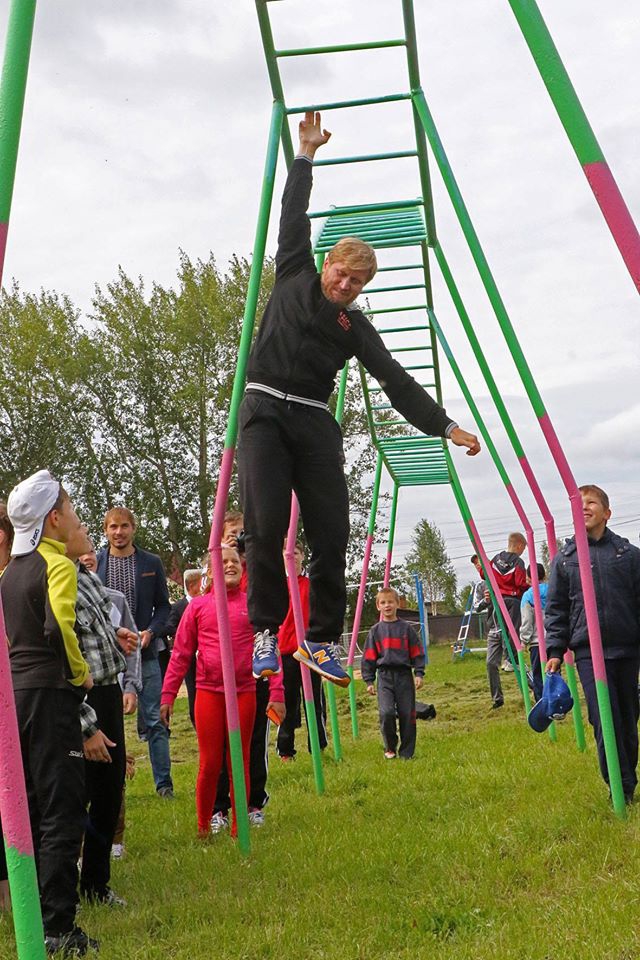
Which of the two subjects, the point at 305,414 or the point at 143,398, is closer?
the point at 305,414

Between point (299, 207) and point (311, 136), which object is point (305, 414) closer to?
point (299, 207)

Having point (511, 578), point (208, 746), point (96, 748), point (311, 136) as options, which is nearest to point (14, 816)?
point (96, 748)

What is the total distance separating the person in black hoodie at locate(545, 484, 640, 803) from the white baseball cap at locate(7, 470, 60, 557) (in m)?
2.70

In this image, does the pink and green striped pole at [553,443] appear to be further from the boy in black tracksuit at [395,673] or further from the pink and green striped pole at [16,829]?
the boy in black tracksuit at [395,673]

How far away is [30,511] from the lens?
385 centimetres

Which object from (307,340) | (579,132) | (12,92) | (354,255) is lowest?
(579,132)

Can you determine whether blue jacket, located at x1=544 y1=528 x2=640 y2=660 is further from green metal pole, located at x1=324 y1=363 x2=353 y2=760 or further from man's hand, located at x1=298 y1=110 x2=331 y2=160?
green metal pole, located at x1=324 y1=363 x2=353 y2=760

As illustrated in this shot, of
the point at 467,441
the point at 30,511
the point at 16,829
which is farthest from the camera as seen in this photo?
the point at 467,441

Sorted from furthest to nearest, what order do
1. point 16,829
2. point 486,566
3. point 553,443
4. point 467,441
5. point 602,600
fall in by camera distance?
1. point 486,566
2. point 602,600
3. point 553,443
4. point 467,441
5. point 16,829

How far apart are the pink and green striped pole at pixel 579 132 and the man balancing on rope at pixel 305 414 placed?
171 centimetres

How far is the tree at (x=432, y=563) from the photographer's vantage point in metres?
76.2

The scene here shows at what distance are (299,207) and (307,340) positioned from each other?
60 centimetres

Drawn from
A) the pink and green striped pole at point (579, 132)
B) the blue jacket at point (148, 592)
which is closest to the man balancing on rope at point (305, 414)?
the pink and green striped pole at point (579, 132)

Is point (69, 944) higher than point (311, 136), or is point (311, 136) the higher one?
point (311, 136)
